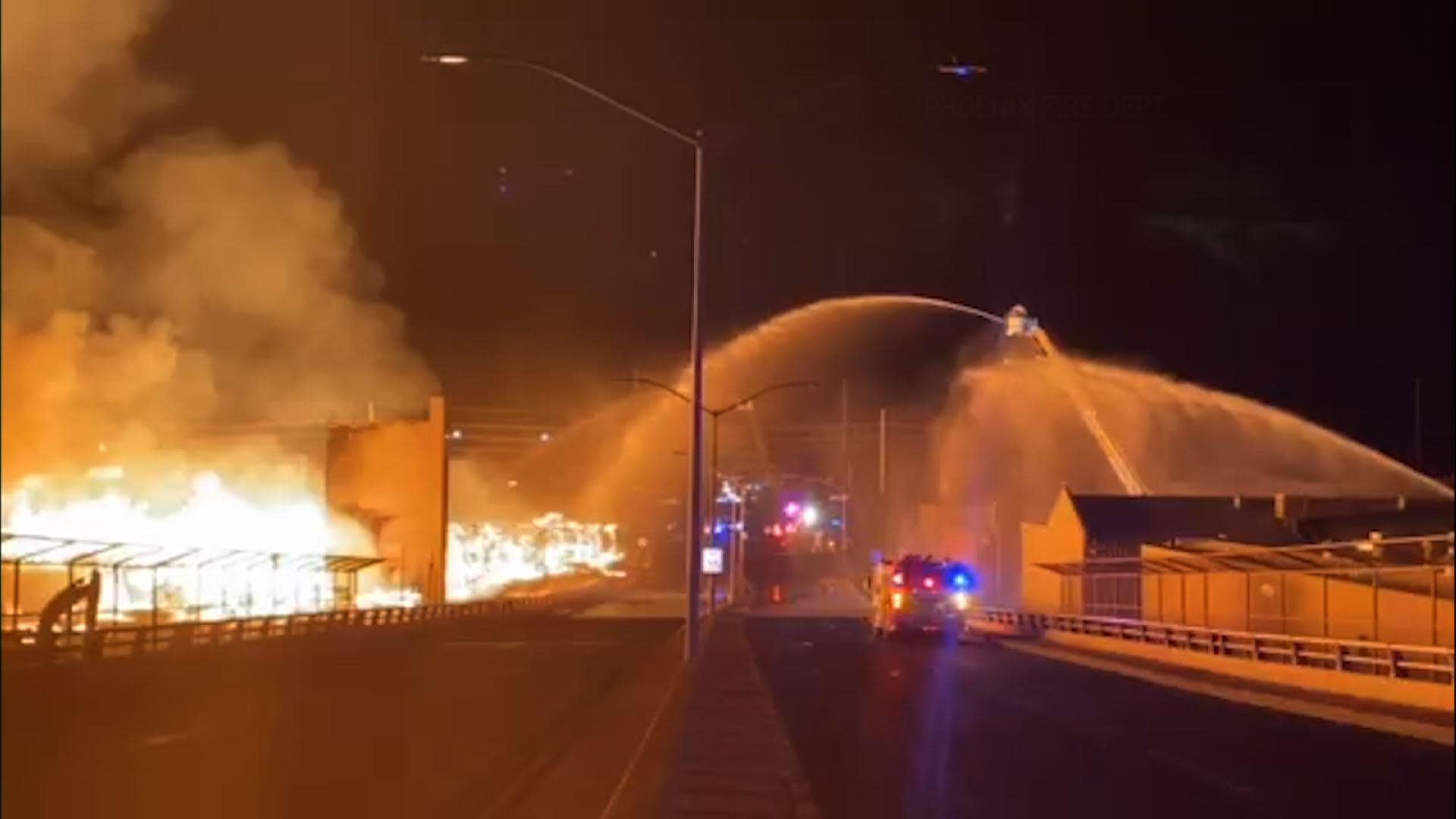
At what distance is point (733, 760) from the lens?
20.4m

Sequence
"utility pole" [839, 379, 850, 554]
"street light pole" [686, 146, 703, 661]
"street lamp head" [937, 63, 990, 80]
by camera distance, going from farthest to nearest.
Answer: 1. "utility pole" [839, 379, 850, 554]
2. "street light pole" [686, 146, 703, 661]
3. "street lamp head" [937, 63, 990, 80]

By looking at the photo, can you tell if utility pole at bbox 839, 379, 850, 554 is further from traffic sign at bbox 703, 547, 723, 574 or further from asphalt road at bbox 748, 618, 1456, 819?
asphalt road at bbox 748, 618, 1456, 819

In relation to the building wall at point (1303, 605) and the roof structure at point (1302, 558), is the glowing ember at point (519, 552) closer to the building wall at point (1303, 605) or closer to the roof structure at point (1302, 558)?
the roof structure at point (1302, 558)

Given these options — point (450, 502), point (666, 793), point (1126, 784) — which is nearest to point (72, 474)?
point (666, 793)

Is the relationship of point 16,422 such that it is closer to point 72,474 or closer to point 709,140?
point 72,474

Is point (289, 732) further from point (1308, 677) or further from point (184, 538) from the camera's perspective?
point (1308, 677)

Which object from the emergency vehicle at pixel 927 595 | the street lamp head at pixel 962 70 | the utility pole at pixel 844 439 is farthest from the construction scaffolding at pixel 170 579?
the utility pole at pixel 844 439

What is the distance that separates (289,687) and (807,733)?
Answer: 966cm

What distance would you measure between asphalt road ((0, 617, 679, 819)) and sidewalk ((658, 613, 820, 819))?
1.05 metres

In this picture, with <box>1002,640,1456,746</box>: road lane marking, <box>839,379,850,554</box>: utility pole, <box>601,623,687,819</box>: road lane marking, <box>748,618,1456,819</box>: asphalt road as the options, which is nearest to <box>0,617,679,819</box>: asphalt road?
<box>601,623,687,819</box>: road lane marking

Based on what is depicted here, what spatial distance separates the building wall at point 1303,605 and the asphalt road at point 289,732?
49.6 ft

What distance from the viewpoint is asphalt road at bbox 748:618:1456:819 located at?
712 inches

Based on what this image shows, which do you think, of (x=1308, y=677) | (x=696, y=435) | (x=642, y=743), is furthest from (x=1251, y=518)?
(x=642, y=743)

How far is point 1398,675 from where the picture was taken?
35.0m
